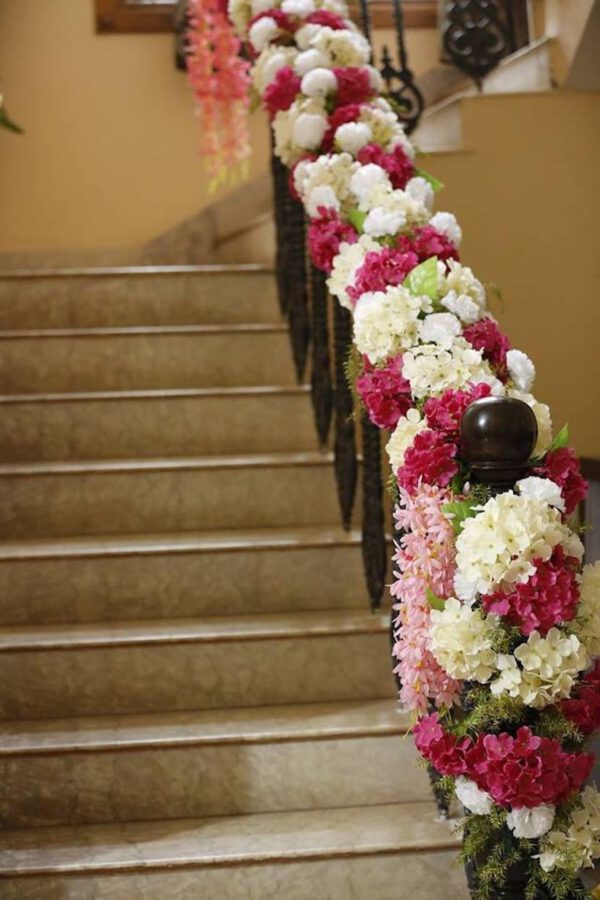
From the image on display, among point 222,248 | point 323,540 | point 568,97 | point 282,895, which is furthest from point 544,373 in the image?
point 282,895

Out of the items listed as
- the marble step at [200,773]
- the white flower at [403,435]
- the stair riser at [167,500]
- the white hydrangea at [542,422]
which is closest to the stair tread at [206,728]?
the marble step at [200,773]

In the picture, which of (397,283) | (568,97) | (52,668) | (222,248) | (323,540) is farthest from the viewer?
(222,248)

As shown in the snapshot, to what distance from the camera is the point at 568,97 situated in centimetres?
463

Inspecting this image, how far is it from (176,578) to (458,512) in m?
1.58

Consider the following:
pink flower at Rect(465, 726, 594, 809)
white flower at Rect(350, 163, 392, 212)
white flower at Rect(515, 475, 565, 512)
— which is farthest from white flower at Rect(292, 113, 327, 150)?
pink flower at Rect(465, 726, 594, 809)

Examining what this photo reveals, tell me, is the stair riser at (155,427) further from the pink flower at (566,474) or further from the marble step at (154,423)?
the pink flower at (566,474)

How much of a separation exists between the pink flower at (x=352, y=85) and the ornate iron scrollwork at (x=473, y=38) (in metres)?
1.36

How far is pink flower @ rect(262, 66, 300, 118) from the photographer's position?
12.7 feet

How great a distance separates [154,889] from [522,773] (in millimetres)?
1121

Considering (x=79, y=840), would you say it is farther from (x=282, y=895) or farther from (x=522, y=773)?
(x=522, y=773)

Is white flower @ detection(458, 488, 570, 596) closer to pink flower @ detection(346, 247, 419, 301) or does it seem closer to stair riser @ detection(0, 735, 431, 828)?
pink flower @ detection(346, 247, 419, 301)

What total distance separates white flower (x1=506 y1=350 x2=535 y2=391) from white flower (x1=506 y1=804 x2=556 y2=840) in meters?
0.82

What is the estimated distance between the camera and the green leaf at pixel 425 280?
9.59ft

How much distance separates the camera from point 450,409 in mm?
2545
